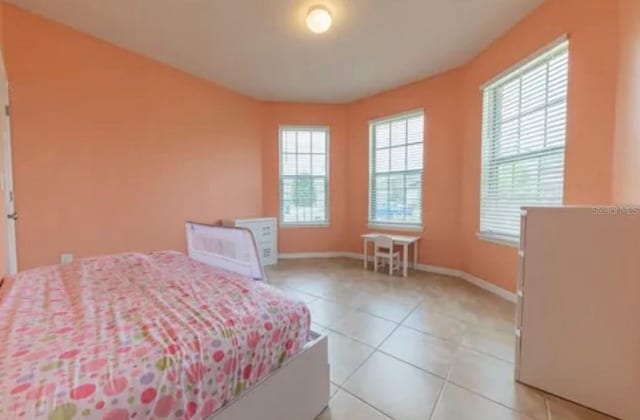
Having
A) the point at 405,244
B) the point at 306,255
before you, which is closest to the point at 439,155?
the point at 405,244

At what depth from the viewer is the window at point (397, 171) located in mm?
A: 4430

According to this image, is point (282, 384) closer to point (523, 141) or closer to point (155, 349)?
point (155, 349)

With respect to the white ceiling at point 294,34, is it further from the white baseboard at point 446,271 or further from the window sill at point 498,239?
the white baseboard at point 446,271

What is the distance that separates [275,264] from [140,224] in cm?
203

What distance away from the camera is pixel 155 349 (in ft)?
3.11

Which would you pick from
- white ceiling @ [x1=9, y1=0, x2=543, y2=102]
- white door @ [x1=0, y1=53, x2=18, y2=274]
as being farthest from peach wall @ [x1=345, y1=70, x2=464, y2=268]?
white door @ [x1=0, y1=53, x2=18, y2=274]

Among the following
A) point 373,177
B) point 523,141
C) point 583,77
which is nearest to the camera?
point 583,77

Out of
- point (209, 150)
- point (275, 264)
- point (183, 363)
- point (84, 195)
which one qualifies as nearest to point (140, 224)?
point (84, 195)

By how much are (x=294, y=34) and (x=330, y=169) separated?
253cm

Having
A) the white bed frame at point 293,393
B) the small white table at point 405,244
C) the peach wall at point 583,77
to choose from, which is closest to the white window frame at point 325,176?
the small white table at point 405,244

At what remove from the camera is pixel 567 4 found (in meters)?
2.41

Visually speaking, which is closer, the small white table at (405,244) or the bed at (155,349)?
the bed at (155,349)

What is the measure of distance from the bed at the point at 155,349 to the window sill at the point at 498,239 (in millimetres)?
2479

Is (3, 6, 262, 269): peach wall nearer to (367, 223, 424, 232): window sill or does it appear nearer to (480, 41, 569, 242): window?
(367, 223, 424, 232): window sill
